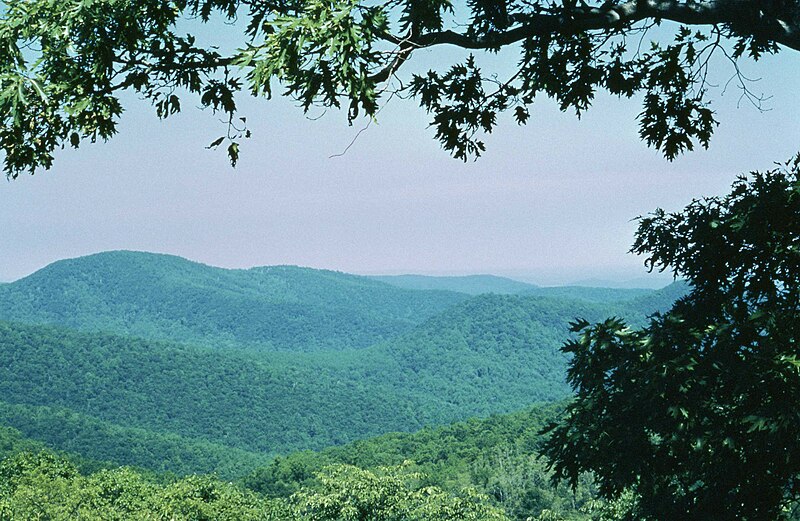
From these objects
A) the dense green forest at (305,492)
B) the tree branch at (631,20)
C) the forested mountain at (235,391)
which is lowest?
the forested mountain at (235,391)

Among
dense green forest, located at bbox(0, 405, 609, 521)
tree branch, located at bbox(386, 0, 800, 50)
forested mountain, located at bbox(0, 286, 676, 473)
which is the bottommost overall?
forested mountain, located at bbox(0, 286, 676, 473)

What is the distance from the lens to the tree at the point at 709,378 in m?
4.59

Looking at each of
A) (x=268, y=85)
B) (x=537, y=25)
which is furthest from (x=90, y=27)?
(x=537, y=25)

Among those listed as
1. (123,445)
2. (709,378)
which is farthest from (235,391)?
(709,378)

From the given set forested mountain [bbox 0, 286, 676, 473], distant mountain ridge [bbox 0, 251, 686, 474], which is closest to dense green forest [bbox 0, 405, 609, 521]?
distant mountain ridge [bbox 0, 251, 686, 474]

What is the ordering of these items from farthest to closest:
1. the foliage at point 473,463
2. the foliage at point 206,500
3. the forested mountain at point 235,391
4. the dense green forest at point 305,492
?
the forested mountain at point 235,391, the foliage at point 473,463, the dense green forest at point 305,492, the foliage at point 206,500

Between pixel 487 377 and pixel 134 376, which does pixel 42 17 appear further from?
pixel 487 377

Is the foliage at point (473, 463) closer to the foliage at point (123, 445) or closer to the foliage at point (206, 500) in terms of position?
the foliage at point (206, 500)

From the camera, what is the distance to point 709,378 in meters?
4.87

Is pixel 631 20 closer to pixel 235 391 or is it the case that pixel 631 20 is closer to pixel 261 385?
pixel 235 391

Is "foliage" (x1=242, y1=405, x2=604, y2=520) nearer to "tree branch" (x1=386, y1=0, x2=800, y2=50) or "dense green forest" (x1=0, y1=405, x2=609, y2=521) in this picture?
"dense green forest" (x1=0, y1=405, x2=609, y2=521)

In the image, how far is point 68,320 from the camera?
197 m

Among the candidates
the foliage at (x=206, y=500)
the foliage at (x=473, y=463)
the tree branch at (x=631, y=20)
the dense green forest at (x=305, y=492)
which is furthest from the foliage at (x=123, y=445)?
the tree branch at (x=631, y=20)

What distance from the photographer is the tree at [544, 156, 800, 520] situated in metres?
4.59
